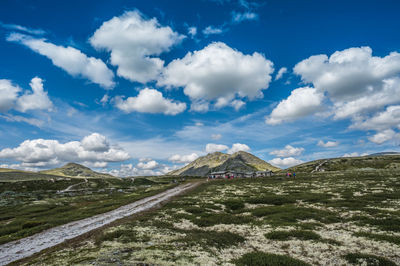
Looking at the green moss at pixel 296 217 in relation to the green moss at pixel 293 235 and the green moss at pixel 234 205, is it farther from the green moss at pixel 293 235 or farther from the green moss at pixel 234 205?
the green moss at pixel 234 205

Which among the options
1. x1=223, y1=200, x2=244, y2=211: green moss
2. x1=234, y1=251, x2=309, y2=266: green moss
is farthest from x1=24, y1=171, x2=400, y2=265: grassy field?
x1=223, y1=200, x2=244, y2=211: green moss

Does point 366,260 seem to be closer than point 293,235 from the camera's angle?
Yes

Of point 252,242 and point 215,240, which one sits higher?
point 215,240

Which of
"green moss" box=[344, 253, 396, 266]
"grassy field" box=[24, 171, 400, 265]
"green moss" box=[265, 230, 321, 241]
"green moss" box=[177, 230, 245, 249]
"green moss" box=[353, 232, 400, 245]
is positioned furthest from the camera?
"green moss" box=[265, 230, 321, 241]

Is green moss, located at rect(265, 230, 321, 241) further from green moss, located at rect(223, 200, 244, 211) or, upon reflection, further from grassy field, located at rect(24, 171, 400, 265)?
green moss, located at rect(223, 200, 244, 211)

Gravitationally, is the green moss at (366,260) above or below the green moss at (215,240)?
above

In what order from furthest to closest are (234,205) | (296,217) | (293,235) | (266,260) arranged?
(234,205) < (296,217) < (293,235) < (266,260)

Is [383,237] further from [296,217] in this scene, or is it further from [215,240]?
[215,240]

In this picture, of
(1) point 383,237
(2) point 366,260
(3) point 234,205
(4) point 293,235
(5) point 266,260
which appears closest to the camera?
(2) point 366,260

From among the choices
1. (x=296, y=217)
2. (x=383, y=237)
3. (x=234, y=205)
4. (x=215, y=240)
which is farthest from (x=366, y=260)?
(x=234, y=205)

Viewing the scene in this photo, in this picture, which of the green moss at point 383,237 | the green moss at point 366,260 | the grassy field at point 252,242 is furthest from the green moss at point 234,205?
the green moss at point 366,260

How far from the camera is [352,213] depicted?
28.4 meters

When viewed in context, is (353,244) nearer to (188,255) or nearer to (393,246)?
(393,246)

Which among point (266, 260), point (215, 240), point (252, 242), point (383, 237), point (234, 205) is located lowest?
point (234, 205)
